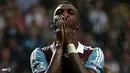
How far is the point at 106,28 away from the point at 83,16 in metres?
0.72

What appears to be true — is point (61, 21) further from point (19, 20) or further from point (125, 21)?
point (125, 21)

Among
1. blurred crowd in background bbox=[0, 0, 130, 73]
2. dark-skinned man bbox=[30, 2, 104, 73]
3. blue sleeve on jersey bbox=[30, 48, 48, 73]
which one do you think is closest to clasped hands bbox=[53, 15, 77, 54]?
dark-skinned man bbox=[30, 2, 104, 73]

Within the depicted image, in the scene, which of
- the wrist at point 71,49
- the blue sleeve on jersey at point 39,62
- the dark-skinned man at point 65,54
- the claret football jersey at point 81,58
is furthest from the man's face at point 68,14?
the blue sleeve on jersey at point 39,62

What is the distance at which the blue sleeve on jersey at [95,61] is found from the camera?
6.18 m

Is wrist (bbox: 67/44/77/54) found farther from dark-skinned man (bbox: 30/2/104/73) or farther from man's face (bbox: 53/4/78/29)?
man's face (bbox: 53/4/78/29)

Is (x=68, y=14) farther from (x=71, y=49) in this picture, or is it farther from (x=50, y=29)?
(x=50, y=29)

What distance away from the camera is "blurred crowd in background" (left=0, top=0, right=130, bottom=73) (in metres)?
12.2

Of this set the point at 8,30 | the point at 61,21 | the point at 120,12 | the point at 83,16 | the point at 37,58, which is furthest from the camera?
the point at 120,12

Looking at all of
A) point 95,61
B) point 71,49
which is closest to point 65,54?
point 71,49

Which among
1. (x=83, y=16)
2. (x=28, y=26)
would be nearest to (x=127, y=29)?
(x=83, y=16)

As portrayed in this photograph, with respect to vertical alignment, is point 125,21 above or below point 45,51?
below

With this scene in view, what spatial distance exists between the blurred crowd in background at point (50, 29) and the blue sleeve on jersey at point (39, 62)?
511cm

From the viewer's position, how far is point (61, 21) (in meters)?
5.83

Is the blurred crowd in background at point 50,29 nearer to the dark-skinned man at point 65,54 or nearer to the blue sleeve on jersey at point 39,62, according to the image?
the blue sleeve on jersey at point 39,62
